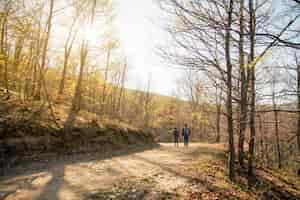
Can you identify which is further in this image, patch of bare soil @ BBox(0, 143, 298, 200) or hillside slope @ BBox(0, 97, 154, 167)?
hillside slope @ BBox(0, 97, 154, 167)

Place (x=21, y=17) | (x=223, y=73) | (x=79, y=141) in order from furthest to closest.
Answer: (x=21, y=17) → (x=79, y=141) → (x=223, y=73)

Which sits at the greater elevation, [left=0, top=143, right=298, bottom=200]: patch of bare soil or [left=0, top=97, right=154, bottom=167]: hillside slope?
[left=0, top=97, right=154, bottom=167]: hillside slope

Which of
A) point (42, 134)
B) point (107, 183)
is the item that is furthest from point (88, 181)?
point (42, 134)

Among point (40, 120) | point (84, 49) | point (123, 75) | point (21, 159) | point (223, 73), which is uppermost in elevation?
point (123, 75)

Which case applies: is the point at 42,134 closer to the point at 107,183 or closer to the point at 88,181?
the point at 88,181

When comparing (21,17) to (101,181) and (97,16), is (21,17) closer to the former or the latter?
(97,16)

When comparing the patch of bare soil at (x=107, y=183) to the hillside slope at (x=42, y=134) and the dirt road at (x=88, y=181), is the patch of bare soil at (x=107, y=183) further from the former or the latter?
the hillside slope at (x=42, y=134)

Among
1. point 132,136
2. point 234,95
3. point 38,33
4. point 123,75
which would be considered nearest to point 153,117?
point 123,75

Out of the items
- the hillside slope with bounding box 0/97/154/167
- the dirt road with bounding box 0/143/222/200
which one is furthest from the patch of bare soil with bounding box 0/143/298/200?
the hillside slope with bounding box 0/97/154/167

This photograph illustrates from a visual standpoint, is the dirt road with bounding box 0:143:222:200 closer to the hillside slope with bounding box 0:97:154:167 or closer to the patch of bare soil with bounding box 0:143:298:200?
the patch of bare soil with bounding box 0:143:298:200

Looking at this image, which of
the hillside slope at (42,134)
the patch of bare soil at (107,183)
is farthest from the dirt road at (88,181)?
the hillside slope at (42,134)

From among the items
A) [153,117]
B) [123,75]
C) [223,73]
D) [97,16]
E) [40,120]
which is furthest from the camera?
[153,117]

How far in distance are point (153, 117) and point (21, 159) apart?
142 ft

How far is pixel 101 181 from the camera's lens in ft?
19.8
